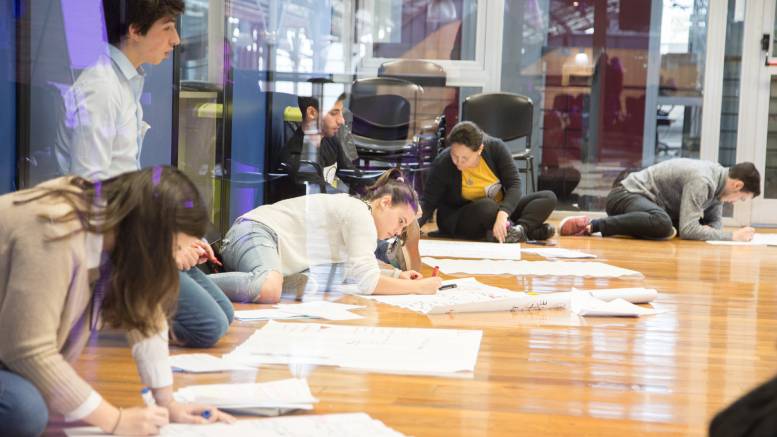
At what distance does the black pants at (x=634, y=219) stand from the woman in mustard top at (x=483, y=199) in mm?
572

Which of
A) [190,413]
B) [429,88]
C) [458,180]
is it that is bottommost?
[190,413]

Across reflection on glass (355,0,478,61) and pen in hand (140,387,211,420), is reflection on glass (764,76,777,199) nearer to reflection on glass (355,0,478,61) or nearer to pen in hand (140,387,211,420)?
reflection on glass (355,0,478,61)

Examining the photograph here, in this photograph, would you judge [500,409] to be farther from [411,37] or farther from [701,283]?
[411,37]

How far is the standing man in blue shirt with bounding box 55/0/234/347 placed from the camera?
6.50 feet

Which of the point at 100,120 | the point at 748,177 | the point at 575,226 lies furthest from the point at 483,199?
the point at 100,120

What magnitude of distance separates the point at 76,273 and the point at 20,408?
223 mm

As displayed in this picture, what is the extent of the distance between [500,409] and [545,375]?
36 centimetres

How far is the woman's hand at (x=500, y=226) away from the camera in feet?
17.2

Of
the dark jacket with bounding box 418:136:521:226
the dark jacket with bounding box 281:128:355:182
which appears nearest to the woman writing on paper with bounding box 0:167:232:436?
the dark jacket with bounding box 281:128:355:182

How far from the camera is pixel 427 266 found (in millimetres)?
4219

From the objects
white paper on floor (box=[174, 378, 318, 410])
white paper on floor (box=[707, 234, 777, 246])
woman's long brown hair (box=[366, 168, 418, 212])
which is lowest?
white paper on floor (box=[707, 234, 777, 246])

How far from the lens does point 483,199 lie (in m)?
5.45

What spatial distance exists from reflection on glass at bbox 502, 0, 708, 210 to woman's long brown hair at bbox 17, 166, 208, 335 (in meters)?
6.04

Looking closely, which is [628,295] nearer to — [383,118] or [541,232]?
[541,232]
